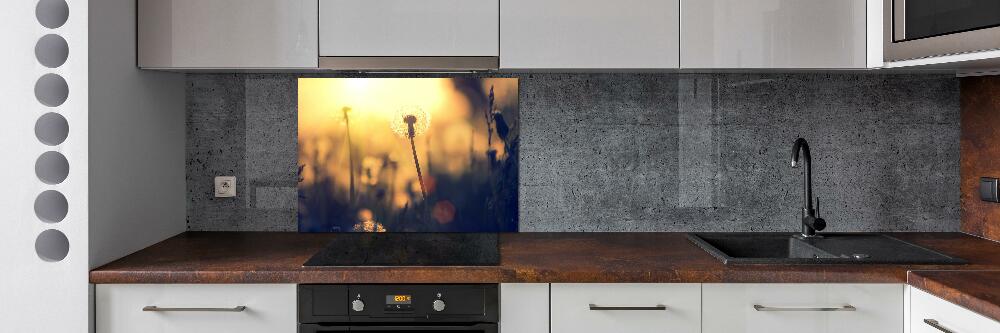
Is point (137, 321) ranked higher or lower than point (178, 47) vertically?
lower

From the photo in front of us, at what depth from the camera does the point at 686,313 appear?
188 cm

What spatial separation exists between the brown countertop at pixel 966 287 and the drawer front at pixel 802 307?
9 centimetres

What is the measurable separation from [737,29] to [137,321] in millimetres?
1839

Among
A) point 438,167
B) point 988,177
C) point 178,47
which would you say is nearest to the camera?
point 178,47

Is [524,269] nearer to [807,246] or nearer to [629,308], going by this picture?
[629,308]

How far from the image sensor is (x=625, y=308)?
1.87m

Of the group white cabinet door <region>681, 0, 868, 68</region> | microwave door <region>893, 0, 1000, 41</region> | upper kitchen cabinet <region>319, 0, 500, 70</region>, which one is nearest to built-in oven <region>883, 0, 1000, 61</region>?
microwave door <region>893, 0, 1000, 41</region>

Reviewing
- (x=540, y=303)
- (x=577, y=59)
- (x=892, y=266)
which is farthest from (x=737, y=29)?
(x=540, y=303)

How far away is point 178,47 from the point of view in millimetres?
2127

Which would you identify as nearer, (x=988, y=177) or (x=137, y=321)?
(x=137, y=321)

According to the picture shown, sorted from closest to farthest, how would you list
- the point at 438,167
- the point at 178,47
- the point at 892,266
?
the point at 892,266
the point at 178,47
the point at 438,167
